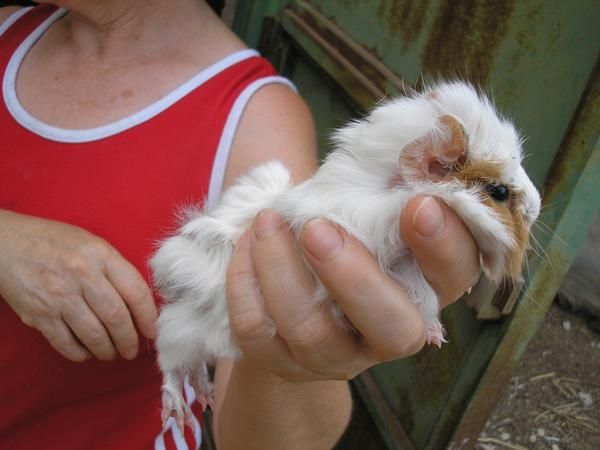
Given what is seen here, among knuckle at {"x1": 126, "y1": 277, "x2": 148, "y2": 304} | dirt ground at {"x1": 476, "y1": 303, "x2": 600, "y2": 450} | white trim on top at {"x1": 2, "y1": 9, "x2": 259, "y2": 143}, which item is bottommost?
dirt ground at {"x1": 476, "y1": 303, "x2": 600, "y2": 450}

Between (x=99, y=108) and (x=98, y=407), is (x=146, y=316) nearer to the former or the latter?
(x=98, y=407)

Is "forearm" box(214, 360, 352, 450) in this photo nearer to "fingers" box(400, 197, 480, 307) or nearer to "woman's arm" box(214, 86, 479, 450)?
"woman's arm" box(214, 86, 479, 450)

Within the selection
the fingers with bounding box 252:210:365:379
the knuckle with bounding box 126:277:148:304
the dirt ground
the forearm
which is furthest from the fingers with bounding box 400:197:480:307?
the dirt ground

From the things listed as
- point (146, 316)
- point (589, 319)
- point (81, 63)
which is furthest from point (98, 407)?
point (589, 319)

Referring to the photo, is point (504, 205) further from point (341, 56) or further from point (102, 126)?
point (341, 56)

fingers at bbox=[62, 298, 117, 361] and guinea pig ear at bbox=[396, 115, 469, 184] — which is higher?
guinea pig ear at bbox=[396, 115, 469, 184]

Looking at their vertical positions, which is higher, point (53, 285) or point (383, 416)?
point (53, 285)

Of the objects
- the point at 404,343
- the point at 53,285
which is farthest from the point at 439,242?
the point at 53,285
